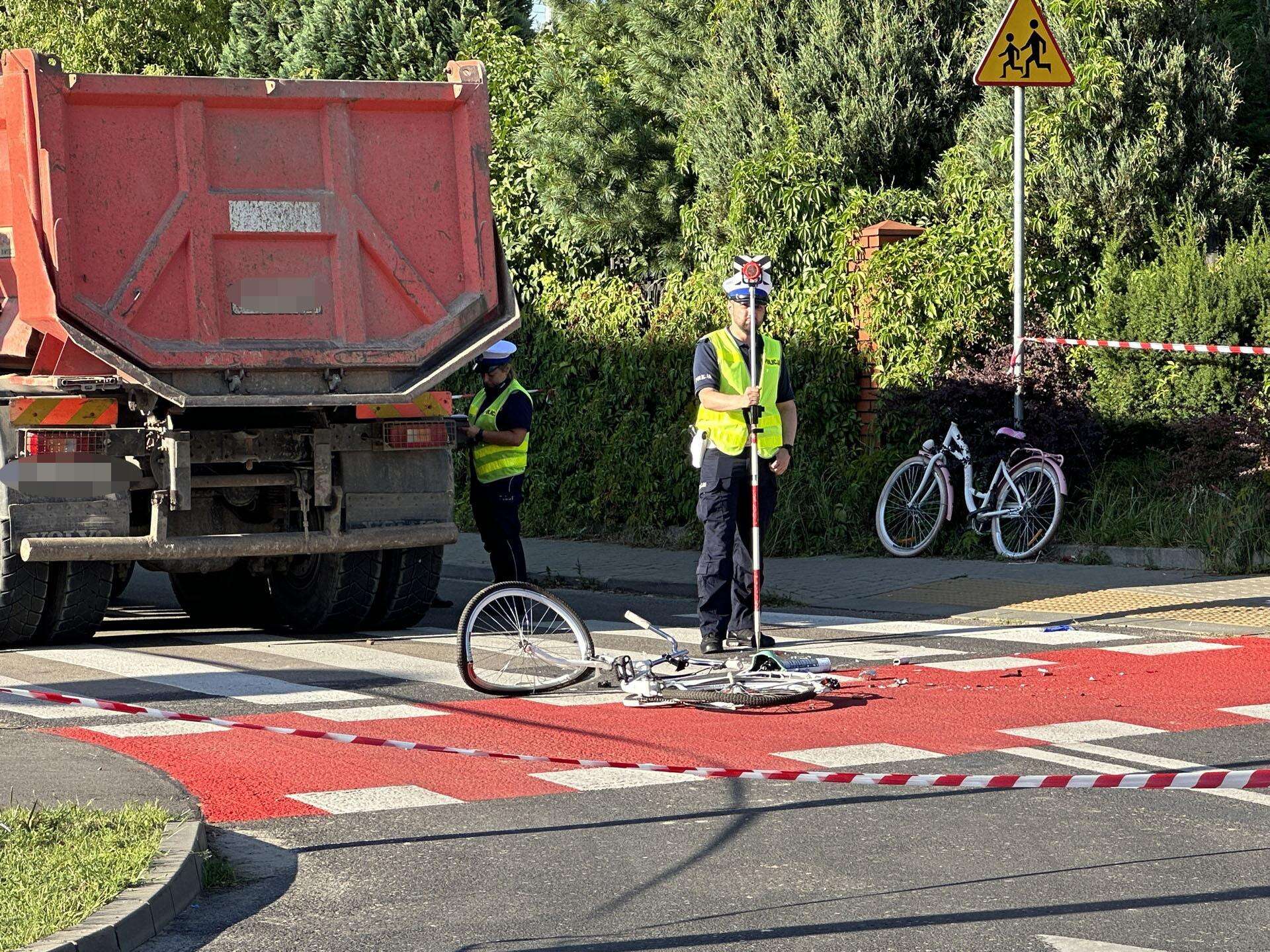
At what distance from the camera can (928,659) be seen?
9562 millimetres

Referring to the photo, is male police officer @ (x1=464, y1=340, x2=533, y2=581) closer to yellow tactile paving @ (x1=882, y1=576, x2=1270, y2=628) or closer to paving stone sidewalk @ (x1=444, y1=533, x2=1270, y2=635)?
paving stone sidewalk @ (x1=444, y1=533, x2=1270, y2=635)

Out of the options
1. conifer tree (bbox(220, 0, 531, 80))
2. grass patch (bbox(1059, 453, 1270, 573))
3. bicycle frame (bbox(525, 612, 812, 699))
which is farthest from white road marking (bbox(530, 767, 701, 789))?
conifer tree (bbox(220, 0, 531, 80))

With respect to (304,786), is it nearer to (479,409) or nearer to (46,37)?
(479,409)

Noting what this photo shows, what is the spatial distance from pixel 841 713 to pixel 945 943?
3260 millimetres

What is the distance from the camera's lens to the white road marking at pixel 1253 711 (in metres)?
7.83

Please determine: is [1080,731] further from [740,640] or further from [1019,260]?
[1019,260]

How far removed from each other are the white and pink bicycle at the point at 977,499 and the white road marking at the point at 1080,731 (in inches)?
235

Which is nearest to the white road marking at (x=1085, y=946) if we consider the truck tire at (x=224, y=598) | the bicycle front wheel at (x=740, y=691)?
the bicycle front wheel at (x=740, y=691)

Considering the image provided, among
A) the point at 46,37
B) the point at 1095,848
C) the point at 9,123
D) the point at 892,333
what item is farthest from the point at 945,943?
the point at 46,37

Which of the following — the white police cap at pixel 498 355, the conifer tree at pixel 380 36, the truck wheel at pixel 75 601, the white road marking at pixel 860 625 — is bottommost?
the white road marking at pixel 860 625

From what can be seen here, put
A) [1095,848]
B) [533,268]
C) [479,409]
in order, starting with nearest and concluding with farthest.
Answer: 1. [1095,848]
2. [479,409]
3. [533,268]

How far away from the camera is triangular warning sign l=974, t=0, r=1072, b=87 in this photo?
14266 millimetres

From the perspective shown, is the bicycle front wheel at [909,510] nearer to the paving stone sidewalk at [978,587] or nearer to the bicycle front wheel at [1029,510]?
the paving stone sidewalk at [978,587]

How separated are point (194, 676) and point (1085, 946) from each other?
5.73 metres
